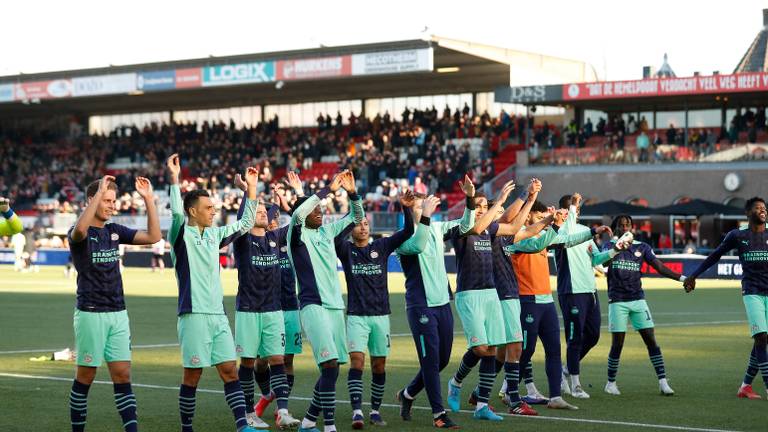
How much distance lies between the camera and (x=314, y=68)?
57844mm

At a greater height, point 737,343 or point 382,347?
point 382,347

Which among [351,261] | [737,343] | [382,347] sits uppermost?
[351,261]

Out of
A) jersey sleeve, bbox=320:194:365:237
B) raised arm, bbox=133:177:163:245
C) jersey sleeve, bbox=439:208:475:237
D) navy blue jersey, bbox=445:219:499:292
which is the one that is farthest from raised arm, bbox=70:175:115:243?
navy blue jersey, bbox=445:219:499:292

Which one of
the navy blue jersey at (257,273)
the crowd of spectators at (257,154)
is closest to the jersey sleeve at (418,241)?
the navy blue jersey at (257,273)

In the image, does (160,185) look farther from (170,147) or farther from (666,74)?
(666,74)

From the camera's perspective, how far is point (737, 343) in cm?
2102

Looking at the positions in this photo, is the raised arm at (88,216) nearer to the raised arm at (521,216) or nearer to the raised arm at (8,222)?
the raised arm at (8,222)

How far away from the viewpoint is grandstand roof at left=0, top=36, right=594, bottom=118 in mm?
55250

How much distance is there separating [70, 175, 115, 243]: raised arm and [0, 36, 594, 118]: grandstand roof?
42797 millimetres

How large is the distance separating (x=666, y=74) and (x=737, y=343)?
1531 inches

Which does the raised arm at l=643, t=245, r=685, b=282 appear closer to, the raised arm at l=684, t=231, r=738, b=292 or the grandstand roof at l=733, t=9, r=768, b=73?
the raised arm at l=684, t=231, r=738, b=292

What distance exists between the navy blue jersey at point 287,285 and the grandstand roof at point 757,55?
1920 inches

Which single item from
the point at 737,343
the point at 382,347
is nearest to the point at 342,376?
the point at 382,347

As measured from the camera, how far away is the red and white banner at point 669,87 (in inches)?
1943
